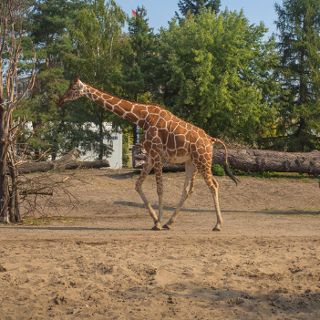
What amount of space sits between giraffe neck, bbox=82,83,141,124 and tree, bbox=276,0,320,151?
14728 mm

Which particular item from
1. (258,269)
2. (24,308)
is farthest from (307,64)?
(24,308)

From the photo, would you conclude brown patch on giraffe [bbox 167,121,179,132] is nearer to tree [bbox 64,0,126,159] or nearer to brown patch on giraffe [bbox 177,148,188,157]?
brown patch on giraffe [bbox 177,148,188,157]

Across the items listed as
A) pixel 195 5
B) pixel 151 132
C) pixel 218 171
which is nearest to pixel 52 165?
pixel 151 132

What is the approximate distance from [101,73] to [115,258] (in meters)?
23.5

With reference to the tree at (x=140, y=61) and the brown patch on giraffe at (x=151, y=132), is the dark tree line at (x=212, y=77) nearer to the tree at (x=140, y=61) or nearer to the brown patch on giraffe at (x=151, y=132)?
the tree at (x=140, y=61)

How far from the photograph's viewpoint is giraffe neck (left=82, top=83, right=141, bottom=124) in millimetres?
13688

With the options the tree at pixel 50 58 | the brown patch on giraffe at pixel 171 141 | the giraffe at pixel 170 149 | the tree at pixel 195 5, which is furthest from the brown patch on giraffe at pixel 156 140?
the tree at pixel 195 5

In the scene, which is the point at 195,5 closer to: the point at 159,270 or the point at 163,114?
the point at 163,114

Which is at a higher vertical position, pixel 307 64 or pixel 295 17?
pixel 295 17

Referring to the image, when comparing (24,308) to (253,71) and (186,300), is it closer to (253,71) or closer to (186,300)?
(186,300)

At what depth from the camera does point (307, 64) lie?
27.6 meters

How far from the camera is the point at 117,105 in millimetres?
13961

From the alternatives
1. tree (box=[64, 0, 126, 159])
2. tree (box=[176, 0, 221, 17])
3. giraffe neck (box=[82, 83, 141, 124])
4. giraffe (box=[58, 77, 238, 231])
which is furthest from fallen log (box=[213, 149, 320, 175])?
tree (box=[176, 0, 221, 17])

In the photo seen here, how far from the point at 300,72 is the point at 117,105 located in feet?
54.3
